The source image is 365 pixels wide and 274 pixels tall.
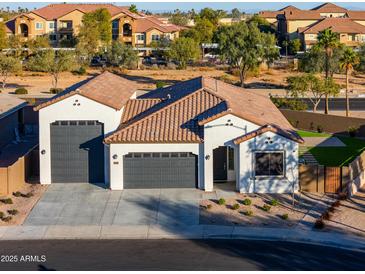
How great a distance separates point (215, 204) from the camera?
31.7m

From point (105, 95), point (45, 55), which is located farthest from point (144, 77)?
point (105, 95)

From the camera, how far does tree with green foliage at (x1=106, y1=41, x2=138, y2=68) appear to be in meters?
91.3

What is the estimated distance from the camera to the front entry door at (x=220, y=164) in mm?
34781

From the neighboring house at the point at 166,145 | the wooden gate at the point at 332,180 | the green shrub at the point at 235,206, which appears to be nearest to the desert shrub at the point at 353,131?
the neighboring house at the point at 166,145

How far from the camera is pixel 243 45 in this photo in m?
78.1

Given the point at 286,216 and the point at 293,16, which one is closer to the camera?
the point at 286,216

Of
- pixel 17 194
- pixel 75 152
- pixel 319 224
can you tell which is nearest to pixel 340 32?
pixel 75 152

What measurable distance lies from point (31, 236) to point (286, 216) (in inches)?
402

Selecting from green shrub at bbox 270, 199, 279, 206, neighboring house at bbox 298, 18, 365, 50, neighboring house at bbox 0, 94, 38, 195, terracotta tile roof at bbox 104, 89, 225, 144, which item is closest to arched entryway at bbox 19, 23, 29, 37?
neighboring house at bbox 298, 18, 365, 50

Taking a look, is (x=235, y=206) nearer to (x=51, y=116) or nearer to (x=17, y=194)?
(x=17, y=194)

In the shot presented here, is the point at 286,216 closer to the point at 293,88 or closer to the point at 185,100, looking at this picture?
the point at 185,100

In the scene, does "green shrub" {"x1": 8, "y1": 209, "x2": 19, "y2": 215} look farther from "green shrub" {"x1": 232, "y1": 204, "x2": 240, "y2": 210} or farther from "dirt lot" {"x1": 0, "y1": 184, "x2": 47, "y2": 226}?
"green shrub" {"x1": 232, "y1": 204, "x2": 240, "y2": 210}

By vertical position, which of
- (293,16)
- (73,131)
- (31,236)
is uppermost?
(293,16)

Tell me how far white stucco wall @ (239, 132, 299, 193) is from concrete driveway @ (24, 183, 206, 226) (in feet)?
7.41
